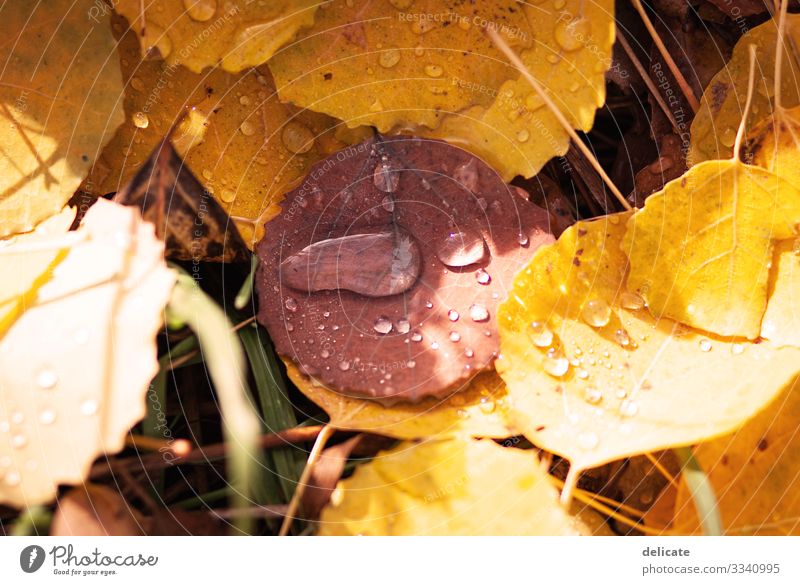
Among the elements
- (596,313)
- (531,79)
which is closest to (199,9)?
(531,79)

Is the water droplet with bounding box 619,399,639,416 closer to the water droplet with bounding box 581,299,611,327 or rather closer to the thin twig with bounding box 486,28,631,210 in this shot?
the water droplet with bounding box 581,299,611,327

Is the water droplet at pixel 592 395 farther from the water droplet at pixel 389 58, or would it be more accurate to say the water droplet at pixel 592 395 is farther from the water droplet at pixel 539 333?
the water droplet at pixel 389 58

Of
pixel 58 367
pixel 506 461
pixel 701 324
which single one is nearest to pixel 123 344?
pixel 58 367

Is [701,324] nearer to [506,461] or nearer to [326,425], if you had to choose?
[506,461]

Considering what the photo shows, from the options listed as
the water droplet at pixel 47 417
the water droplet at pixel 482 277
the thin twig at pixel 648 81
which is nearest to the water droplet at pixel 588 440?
the water droplet at pixel 482 277

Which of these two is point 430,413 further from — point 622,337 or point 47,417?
point 47,417

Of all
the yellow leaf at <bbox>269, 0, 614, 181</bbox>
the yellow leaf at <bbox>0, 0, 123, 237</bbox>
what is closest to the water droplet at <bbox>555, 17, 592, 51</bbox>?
the yellow leaf at <bbox>269, 0, 614, 181</bbox>

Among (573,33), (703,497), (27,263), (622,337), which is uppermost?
(573,33)

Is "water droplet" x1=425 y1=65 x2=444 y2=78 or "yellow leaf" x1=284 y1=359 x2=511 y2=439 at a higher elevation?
"water droplet" x1=425 y1=65 x2=444 y2=78
